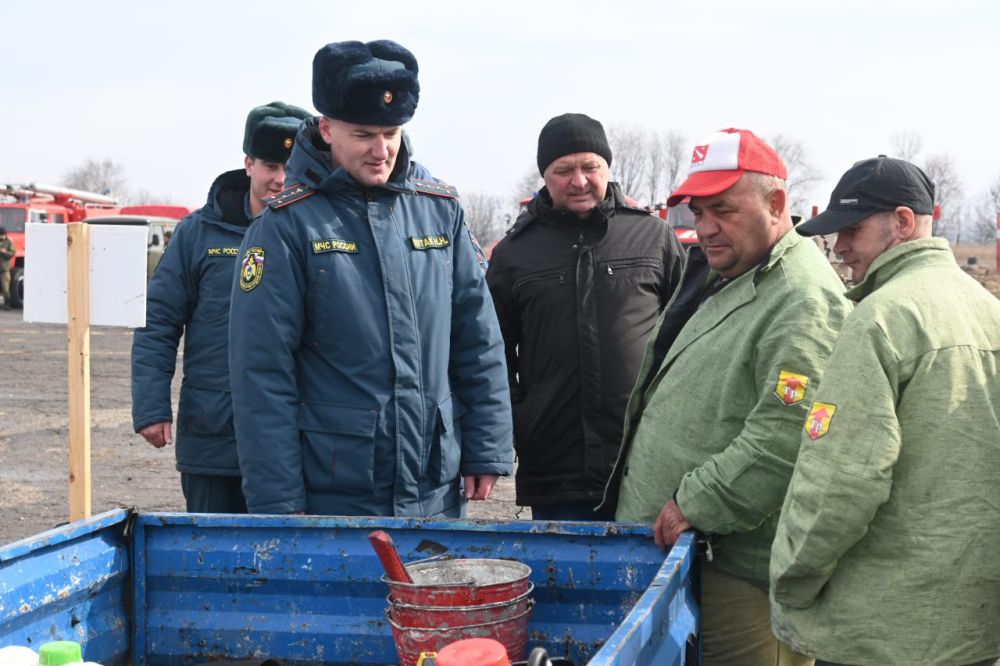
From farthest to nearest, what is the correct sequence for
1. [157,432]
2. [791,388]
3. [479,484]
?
[157,432] < [479,484] < [791,388]

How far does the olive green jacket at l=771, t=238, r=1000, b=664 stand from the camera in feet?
8.39

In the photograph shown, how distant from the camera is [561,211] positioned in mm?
4414

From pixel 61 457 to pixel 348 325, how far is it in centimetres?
739

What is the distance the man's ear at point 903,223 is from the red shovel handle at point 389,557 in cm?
143

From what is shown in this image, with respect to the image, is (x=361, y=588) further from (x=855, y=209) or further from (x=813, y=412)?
(x=855, y=209)

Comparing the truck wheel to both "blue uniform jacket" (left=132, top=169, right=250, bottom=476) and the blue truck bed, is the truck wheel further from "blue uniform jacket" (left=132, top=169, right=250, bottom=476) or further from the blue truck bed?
the blue truck bed

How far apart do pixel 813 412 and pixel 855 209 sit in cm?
55

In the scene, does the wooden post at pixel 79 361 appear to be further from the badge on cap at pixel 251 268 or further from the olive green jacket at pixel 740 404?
the olive green jacket at pixel 740 404

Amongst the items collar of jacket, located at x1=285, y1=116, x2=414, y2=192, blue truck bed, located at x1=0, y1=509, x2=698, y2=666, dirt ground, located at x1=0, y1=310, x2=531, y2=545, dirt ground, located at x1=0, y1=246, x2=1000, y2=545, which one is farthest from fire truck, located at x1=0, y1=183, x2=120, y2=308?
blue truck bed, located at x1=0, y1=509, x2=698, y2=666

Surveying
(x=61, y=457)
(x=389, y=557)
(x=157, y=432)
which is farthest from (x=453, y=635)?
(x=61, y=457)

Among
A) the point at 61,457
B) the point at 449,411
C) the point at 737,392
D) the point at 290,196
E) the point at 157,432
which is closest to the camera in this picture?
the point at 737,392

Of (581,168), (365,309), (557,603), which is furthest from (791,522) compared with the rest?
(581,168)

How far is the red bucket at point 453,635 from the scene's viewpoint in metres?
2.82

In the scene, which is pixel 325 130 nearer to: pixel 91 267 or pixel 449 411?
pixel 449 411
